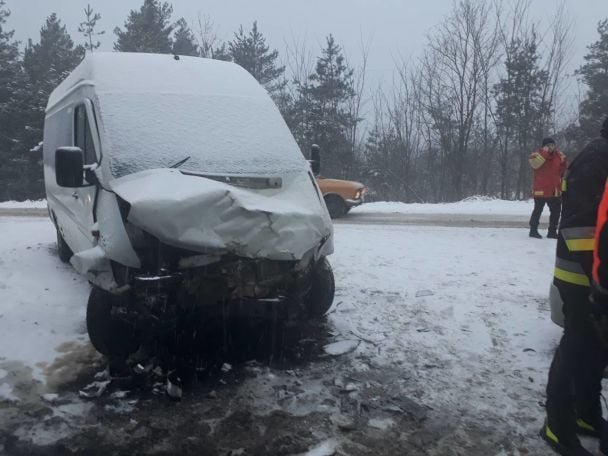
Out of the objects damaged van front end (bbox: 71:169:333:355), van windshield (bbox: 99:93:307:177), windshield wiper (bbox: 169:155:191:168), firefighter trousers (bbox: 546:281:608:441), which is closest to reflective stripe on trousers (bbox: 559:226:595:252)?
firefighter trousers (bbox: 546:281:608:441)

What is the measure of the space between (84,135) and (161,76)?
2.99ft

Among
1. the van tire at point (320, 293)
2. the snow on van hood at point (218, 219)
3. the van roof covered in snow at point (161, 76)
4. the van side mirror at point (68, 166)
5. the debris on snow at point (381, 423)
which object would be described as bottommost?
the debris on snow at point (381, 423)

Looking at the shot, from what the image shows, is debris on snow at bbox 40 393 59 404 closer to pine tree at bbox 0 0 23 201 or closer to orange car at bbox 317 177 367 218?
orange car at bbox 317 177 367 218

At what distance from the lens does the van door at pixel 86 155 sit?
178 inches

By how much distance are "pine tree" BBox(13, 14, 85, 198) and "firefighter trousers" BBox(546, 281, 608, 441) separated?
26724 mm

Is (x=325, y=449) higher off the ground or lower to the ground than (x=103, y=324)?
lower

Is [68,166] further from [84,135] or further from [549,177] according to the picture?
[549,177]

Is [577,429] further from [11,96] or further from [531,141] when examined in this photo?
[11,96]

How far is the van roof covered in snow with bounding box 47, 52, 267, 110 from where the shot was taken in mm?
4973

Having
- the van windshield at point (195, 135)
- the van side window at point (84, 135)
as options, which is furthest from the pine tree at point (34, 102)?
the van windshield at point (195, 135)

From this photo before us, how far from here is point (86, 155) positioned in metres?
4.92

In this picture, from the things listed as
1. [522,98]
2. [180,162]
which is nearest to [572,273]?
[180,162]

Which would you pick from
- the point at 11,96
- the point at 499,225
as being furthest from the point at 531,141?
the point at 11,96

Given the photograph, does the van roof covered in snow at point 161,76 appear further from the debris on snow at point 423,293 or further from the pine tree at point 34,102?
the pine tree at point 34,102
